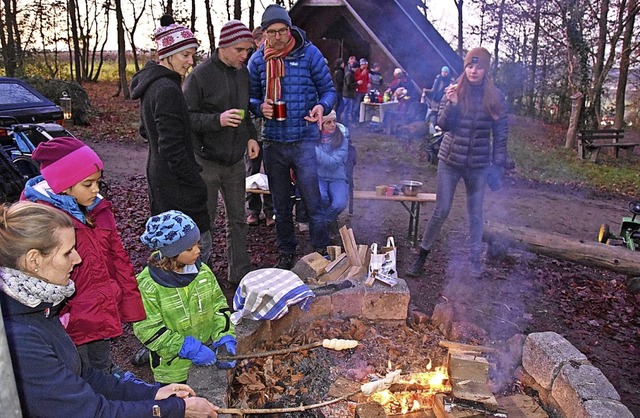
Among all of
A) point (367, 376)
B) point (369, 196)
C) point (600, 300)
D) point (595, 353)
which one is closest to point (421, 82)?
point (369, 196)

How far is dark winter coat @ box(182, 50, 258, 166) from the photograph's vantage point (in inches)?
161

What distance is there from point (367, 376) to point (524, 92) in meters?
21.0

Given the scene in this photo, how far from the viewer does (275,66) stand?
4477 mm

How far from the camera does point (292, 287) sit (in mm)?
3443

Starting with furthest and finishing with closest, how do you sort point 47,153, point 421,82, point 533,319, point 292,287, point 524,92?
point 524,92 → point 421,82 → point 533,319 → point 292,287 → point 47,153

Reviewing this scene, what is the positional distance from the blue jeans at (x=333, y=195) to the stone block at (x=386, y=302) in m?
2.03

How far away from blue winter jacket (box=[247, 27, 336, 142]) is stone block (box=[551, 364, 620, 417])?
9.33 feet

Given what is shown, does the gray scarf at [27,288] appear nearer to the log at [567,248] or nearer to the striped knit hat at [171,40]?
the striped knit hat at [171,40]

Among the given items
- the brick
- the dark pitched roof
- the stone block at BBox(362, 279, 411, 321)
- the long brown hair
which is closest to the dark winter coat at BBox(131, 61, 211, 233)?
the stone block at BBox(362, 279, 411, 321)

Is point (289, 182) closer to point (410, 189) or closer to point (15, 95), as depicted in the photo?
point (410, 189)

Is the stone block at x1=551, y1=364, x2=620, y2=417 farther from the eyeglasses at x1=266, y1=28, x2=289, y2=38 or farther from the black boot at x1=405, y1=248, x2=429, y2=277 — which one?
the eyeglasses at x1=266, y1=28, x2=289, y2=38

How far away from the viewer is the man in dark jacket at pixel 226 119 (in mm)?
4062

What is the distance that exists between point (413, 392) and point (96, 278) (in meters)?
1.98

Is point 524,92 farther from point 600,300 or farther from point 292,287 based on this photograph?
point 292,287
